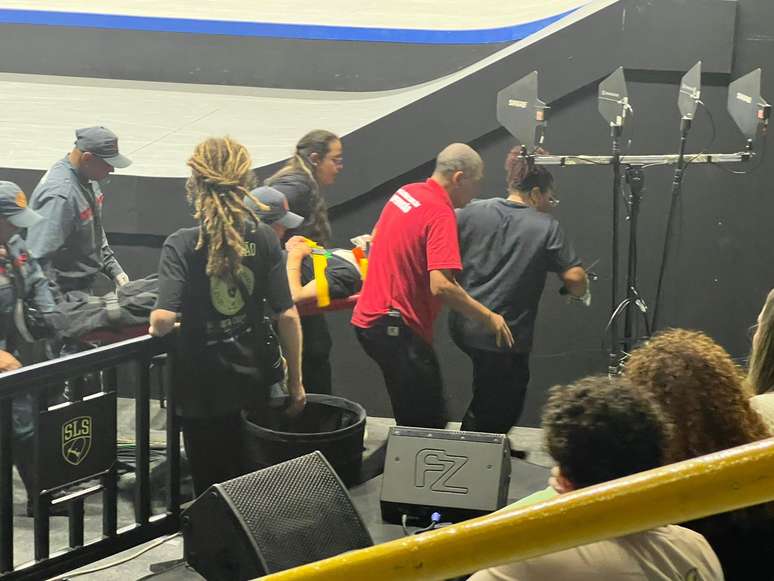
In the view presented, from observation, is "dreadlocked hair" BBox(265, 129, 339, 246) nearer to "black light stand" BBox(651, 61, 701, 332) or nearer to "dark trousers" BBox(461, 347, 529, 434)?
"dark trousers" BBox(461, 347, 529, 434)

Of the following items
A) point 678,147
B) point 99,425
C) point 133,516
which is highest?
point 678,147

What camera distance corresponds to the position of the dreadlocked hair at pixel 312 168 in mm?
5156

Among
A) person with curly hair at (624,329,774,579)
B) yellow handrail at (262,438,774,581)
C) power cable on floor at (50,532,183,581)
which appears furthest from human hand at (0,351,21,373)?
yellow handrail at (262,438,774,581)

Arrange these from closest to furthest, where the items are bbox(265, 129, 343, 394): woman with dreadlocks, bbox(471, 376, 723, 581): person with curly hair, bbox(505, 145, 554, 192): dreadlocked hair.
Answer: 1. bbox(471, 376, 723, 581): person with curly hair
2. bbox(505, 145, 554, 192): dreadlocked hair
3. bbox(265, 129, 343, 394): woman with dreadlocks

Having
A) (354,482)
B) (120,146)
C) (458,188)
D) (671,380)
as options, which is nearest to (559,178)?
(458,188)

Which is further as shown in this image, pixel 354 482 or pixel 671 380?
pixel 354 482

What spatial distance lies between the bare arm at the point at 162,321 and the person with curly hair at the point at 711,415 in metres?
2.54

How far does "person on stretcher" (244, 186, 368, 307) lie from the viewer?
16.1 feet

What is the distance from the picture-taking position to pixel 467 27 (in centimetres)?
537

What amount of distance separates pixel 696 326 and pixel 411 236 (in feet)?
4.89

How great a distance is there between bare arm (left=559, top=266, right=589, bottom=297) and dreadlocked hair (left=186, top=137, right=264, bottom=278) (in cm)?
149

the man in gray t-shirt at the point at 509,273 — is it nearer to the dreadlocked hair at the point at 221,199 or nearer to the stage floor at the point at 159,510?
the stage floor at the point at 159,510

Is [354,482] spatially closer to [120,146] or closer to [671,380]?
[120,146]

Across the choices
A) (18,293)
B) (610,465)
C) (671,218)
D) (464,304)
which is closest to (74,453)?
(18,293)
